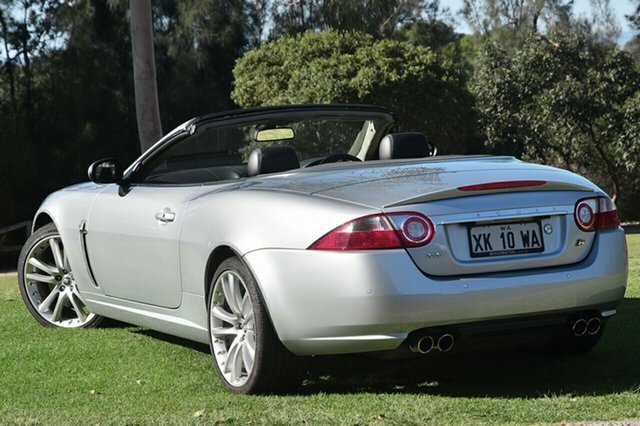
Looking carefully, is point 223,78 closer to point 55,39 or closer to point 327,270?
point 55,39

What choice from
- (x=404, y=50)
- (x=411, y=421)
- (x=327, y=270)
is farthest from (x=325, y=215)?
(x=404, y=50)

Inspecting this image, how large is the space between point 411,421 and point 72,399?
1.85 m

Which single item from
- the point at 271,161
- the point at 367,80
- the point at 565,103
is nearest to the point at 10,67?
the point at 367,80

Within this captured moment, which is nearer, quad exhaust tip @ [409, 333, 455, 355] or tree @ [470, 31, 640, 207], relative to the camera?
quad exhaust tip @ [409, 333, 455, 355]

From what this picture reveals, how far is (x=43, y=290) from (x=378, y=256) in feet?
13.2

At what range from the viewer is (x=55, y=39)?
35531 millimetres

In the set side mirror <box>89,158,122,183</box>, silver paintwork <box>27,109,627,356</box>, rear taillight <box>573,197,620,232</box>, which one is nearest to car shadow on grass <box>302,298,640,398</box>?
silver paintwork <box>27,109,627,356</box>

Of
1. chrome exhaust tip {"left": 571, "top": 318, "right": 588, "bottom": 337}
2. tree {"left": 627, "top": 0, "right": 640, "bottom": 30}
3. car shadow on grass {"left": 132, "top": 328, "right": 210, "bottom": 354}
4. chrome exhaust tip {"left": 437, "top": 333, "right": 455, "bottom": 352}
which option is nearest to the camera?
A: chrome exhaust tip {"left": 437, "top": 333, "right": 455, "bottom": 352}

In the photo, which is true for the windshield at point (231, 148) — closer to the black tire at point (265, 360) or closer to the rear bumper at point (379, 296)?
the black tire at point (265, 360)

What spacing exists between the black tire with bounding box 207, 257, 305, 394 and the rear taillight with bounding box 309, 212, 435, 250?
1.70ft

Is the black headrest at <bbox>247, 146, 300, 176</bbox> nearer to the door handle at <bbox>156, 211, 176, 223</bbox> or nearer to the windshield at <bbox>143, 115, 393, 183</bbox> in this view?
the windshield at <bbox>143, 115, 393, 183</bbox>

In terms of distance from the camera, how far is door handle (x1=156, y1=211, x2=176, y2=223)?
6164 mm

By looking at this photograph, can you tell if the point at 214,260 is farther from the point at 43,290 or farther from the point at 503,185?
the point at 43,290

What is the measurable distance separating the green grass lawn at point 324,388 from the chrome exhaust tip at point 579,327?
27cm
